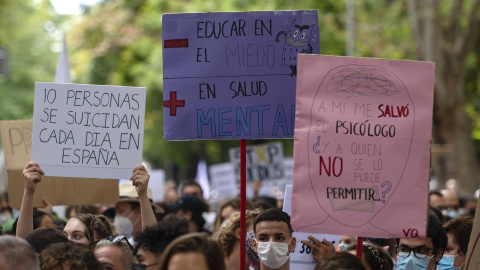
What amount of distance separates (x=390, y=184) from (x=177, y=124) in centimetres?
164

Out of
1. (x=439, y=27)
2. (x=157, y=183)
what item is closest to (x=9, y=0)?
(x=439, y=27)

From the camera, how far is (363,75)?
19.3ft

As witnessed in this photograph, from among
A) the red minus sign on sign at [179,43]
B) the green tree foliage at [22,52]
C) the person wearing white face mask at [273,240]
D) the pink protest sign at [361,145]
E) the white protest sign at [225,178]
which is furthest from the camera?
the green tree foliage at [22,52]

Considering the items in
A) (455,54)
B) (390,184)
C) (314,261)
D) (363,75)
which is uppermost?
(455,54)

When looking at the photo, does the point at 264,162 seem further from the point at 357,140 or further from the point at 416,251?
the point at 357,140

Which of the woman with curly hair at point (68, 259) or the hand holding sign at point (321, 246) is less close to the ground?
the woman with curly hair at point (68, 259)

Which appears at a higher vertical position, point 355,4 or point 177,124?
point 355,4

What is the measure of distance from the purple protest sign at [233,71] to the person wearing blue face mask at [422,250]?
1.07m

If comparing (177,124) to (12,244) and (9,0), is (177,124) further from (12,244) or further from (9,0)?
(9,0)

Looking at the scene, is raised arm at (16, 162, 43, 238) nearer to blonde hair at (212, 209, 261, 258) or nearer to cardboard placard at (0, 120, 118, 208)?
cardboard placard at (0, 120, 118, 208)

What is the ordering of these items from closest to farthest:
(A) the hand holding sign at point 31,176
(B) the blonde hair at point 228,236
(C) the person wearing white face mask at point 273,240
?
(A) the hand holding sign at point 31,176
(C) the person wearing white face mask at point 273,240
(B) the blonde hair at point 228,236

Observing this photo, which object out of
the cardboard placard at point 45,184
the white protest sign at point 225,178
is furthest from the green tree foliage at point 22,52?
the cardboard placard at point 45,184

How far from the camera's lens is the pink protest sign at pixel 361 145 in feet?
19.0

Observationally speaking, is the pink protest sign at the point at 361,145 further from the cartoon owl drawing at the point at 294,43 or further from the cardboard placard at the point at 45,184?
the cardboard placard at the point at 45,184
